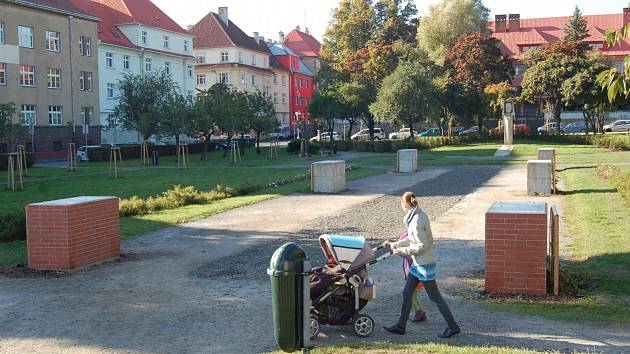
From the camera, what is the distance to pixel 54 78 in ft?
176

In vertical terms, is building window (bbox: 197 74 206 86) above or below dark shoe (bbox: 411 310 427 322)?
above

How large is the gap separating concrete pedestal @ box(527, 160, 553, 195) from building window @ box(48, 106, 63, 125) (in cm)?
4238

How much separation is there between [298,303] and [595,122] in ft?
210

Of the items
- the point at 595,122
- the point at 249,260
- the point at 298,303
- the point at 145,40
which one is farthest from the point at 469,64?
the point at 298,303

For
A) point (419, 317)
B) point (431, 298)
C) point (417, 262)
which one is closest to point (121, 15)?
point (419, 317)

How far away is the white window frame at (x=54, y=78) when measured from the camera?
174ft

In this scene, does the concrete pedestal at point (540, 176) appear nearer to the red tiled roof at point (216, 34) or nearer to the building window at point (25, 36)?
the building window at point (25, 36)

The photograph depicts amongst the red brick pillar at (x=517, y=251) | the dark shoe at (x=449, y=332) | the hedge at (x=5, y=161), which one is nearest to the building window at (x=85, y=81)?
the hedge at (x=5, y=161)

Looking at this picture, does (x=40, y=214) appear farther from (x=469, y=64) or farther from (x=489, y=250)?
(x=469, y=64)

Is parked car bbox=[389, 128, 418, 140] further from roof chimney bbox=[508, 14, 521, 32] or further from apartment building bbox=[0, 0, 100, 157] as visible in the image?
apartment building bbox=[0, 0, 100, 157]

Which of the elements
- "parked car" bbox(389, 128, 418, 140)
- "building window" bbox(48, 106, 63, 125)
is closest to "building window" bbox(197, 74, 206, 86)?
"parked car" bbox(389, 128, 418, 140)

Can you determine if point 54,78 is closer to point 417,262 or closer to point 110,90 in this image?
point 110,90

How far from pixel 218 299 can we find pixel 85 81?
173ft

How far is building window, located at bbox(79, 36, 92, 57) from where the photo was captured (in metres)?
56.7
